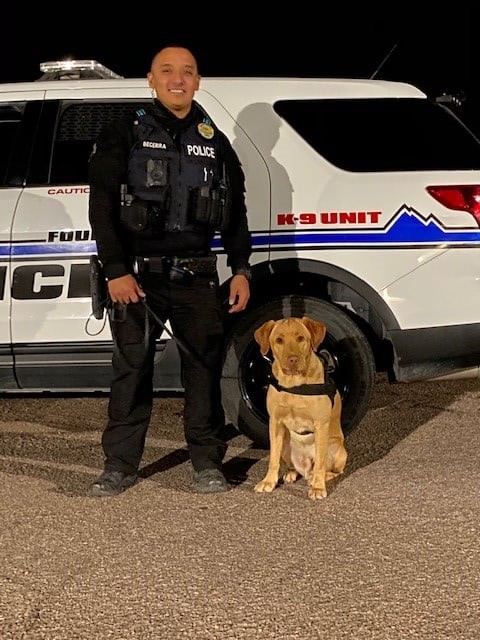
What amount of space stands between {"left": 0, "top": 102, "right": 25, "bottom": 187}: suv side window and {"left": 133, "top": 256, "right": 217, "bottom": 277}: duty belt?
1.10 metres

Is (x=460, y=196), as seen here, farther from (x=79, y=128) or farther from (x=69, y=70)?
(x=69, y=70)

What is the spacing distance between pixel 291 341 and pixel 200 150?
885 millimetres

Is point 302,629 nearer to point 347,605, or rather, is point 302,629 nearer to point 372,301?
point 347,605

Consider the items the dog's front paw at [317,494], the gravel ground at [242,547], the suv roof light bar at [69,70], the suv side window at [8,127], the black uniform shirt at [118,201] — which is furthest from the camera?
the suv roof light bar at [69,70]

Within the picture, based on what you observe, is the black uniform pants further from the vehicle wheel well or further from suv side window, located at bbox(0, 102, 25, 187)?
suv side window, located at bbox(0, 102, 25, 187)

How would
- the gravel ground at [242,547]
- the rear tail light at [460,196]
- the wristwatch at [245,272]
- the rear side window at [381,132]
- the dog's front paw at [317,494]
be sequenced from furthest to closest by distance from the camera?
the rear side window at [381,132] → the rear tail light at [460,196] → the wristwatch at [245,272] → the dog's front paw at [317,494] → the gravel ground at [242,547]

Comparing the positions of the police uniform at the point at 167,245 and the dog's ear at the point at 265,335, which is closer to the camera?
the police uniform at the point at 167,245

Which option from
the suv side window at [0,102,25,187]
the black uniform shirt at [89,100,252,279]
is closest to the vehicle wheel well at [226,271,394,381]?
the black uniform shirt at [89,100,252,279]

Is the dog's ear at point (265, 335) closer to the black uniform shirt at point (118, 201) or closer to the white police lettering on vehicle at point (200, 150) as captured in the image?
the black uniform shirt at point (118, 201)

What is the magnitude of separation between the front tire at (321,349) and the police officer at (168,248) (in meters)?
0.38

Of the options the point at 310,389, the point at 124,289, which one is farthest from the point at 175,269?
the point at 310,389

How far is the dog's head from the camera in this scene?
4051 mm

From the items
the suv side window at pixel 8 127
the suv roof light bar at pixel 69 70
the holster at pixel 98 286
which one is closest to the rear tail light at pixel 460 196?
the holster at pixel 98 286

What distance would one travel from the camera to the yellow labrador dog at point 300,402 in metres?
4.07
